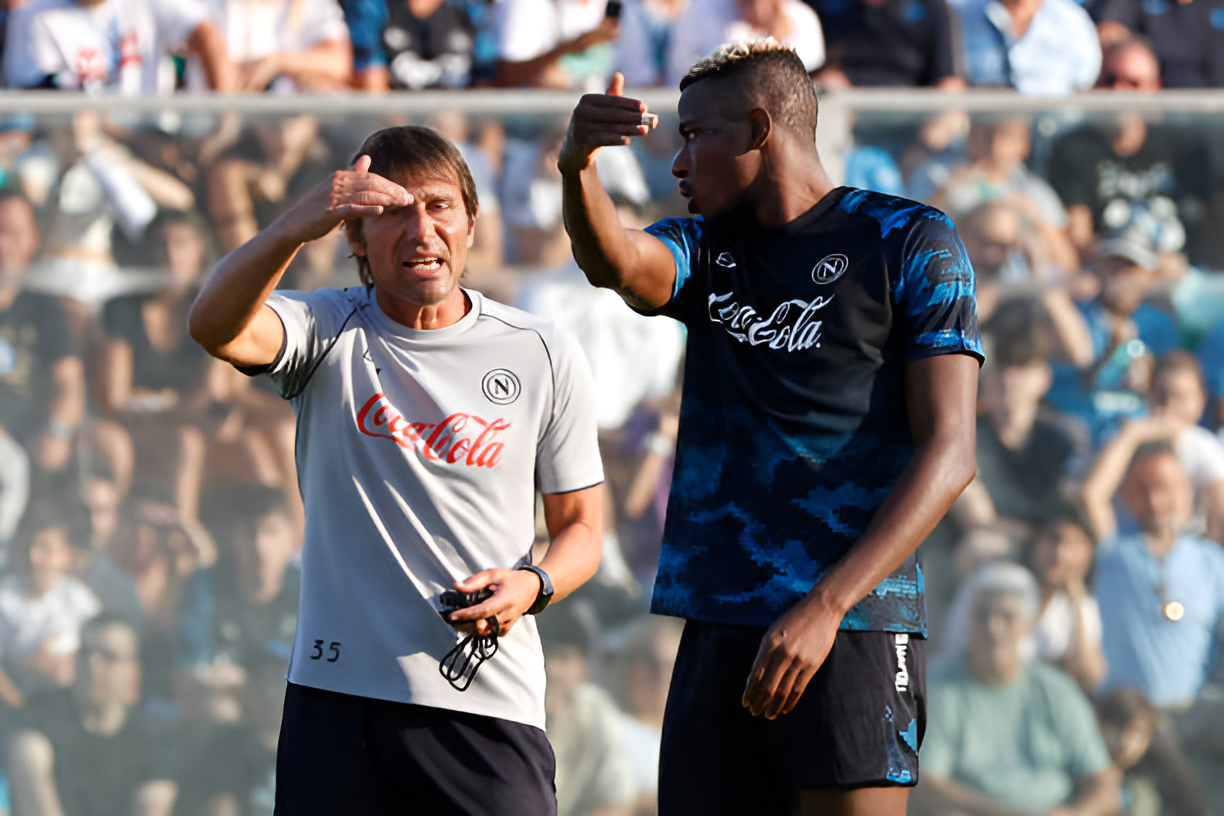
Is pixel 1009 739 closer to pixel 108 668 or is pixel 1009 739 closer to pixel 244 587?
pixel 244 587

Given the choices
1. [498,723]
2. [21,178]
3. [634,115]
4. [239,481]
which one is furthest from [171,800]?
[634,115]

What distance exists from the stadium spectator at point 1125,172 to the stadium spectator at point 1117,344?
0.13 metres

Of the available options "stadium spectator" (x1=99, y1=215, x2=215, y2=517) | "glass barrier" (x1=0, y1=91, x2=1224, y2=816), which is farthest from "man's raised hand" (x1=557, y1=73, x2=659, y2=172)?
"stadium spectator" (x1=99, y1=215, x2=215, y2=517)

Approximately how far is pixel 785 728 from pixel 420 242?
3.47 ft

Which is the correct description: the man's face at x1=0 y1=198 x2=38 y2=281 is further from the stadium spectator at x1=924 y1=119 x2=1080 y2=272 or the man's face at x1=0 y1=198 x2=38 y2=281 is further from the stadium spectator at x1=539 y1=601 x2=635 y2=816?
the stadium spectator at x1=924 y1=119 x2=1080 y2=272

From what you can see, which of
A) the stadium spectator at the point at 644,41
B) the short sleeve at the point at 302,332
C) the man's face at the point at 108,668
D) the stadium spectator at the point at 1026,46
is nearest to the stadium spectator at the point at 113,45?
the stadium spectator at the point at 644,41

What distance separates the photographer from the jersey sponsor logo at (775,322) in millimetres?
2441

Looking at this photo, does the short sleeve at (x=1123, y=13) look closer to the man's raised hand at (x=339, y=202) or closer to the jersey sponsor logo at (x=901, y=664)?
the jersey sponsor logo at (x=901, y=664)

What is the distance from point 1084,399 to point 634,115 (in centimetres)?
308

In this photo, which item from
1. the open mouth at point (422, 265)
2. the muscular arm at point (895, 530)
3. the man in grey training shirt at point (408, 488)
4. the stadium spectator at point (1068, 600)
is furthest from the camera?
the stadium spectator at point (1068, 600)

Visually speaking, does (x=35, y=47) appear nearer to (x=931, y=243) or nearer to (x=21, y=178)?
(x=21, y=178)

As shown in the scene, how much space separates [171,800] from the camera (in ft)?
15.2

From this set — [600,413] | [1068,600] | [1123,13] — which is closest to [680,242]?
[600,413]

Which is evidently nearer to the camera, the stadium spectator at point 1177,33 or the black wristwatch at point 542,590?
the black wristwatch at point 542,590
